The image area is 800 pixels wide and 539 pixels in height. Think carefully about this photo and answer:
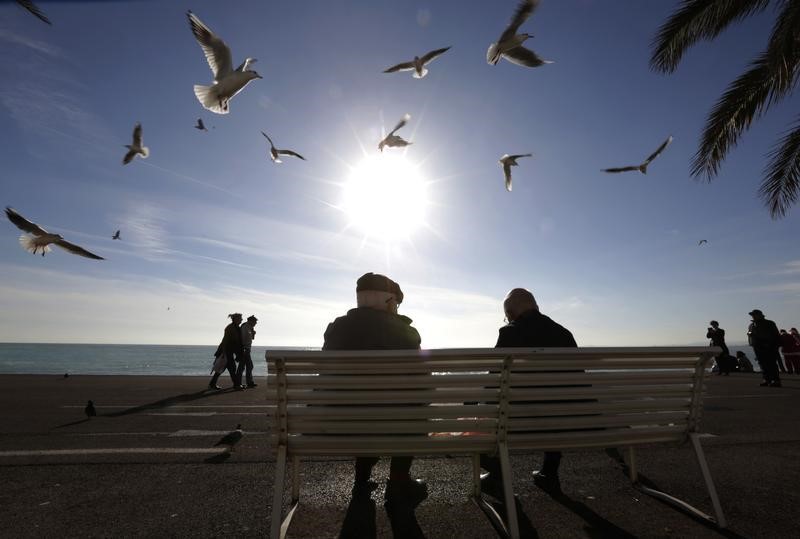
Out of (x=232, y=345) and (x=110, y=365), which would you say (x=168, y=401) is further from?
(x=110, y=365)

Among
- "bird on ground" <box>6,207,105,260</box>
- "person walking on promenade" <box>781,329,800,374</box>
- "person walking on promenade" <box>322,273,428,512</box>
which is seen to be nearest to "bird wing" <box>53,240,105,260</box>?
"bird on ground" <box>6,207,105,260</box>

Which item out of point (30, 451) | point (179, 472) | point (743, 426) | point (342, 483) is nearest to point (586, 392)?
point (342, 483)

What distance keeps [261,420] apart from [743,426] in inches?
254

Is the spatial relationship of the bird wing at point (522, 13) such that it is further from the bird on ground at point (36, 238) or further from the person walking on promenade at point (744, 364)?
the person walking on promenade at point (744, 364)

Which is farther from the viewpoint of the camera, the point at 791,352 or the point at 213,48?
the point at 791,352

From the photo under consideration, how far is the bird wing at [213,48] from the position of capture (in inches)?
271

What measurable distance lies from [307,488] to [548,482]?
5.83 ft

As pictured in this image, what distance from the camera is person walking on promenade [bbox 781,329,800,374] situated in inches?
676

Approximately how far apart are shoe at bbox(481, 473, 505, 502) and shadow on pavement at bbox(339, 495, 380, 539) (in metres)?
0.85

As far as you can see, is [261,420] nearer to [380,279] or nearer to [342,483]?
[342,483]

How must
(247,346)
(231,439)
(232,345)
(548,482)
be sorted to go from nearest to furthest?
(548,482) < (231,439) < (232,345) < (247,346)

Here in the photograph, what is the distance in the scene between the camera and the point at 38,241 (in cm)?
678

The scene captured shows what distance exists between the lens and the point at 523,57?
27.2 ft

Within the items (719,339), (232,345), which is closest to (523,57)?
(232,345)
